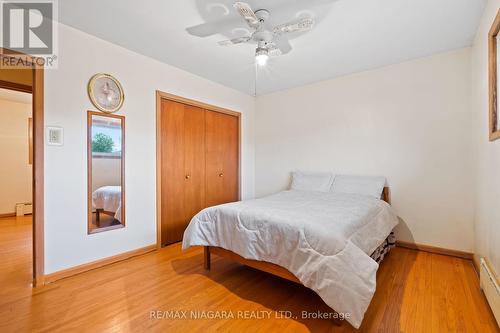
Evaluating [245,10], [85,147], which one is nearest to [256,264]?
[245,10]

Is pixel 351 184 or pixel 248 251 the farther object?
pixel 351 184

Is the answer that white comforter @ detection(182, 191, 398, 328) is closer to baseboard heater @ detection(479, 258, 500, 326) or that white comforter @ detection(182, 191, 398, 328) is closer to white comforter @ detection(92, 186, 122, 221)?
baseboard heater @ detection(479, 258, 500, 326)

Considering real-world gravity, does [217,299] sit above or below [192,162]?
below

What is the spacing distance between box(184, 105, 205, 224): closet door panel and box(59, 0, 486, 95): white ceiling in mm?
675

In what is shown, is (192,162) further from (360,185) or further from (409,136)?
(409,136)

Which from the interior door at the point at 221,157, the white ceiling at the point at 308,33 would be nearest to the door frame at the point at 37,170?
the white ceiling at the point at 308,33

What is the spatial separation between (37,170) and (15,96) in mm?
3893

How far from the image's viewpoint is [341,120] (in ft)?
11.2

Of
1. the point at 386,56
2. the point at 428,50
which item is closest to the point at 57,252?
the point at 386,56

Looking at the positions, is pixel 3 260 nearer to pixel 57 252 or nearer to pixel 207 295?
pixel 57 252

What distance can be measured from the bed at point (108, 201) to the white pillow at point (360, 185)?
2.74 meters

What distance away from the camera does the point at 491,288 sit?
1591 millimetres

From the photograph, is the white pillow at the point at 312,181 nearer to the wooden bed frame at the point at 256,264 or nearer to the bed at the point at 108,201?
the wooden bed frame at the point at 256,264

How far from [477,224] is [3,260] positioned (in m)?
5.09
